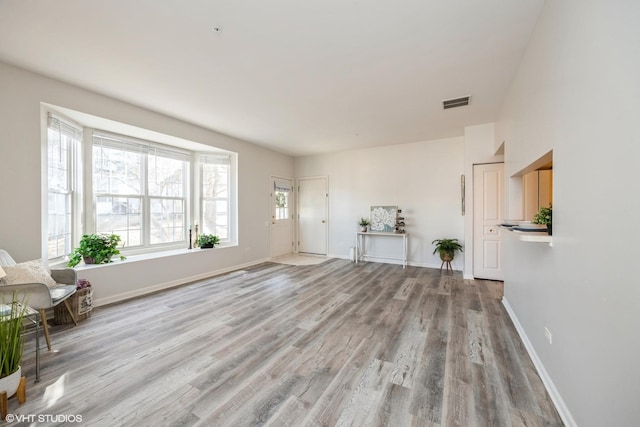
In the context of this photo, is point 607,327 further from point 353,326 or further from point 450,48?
point 450,48

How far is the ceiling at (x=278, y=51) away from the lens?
1837 mm

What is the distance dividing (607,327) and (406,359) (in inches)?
51.5

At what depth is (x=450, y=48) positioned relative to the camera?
89.4 inches

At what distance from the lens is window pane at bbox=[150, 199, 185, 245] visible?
4309mm

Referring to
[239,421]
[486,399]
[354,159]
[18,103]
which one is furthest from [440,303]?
[18,103]

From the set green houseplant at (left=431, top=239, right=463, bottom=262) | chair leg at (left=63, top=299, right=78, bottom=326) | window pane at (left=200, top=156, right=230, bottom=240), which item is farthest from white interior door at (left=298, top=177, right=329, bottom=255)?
chair leg at (left=63, top=299, right=78, bottom=326)

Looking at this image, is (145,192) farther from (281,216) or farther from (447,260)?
(447,260)

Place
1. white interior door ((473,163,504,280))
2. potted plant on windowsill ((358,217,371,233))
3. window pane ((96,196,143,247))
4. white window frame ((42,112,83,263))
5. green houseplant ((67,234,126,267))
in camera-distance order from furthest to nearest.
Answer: potted plant on windowsill ((358,217,371,233))
white interior door ((473,163,504,280))
window pane ((96,196,143,247))
green houseplant ((67,234,126,267))
white window frame ((42,112,83,263))

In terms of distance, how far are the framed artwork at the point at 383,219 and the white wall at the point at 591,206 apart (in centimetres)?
355

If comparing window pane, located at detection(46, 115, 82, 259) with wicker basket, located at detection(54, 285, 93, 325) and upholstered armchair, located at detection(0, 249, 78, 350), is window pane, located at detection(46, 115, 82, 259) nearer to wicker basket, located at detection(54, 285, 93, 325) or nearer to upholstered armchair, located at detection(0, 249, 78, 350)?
upholstered armchair, located at detection(0, 249, 78, 350)

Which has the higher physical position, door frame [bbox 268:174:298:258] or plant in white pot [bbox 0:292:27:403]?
door frame [bbox 268:174:298:258]

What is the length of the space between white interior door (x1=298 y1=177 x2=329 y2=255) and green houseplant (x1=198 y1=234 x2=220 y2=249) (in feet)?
8.55

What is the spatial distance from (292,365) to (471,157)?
4.22 m

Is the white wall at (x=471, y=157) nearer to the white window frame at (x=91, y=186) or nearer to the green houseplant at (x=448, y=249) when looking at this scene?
the green houseplant at (x=448, y=249)
